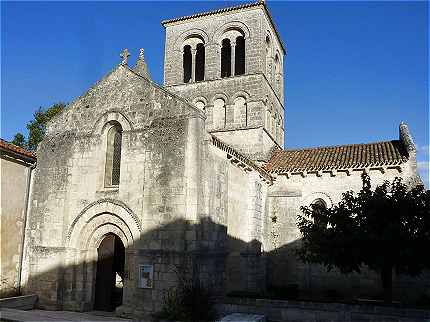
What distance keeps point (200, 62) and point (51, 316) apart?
16840mm

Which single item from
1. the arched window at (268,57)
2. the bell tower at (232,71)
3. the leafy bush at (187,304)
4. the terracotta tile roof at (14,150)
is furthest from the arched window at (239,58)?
the leafy bush at (187,304)

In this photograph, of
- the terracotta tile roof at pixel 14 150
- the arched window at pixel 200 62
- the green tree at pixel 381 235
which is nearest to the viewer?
the green tree at pixel 381 235

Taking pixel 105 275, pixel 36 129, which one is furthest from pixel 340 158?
pixel 36 129

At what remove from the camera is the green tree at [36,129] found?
29.6 meters

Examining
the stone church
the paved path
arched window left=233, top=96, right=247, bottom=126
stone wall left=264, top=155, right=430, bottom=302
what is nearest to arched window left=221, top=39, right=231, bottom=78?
arched window left=233, top=96, right=247, bottom=126

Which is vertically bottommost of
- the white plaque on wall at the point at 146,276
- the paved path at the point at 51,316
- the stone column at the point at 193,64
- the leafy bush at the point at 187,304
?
the paved path at the point at 51,316

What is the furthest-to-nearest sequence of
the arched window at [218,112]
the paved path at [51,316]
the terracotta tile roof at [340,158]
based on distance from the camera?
the arched window at [218,112], the terracotta tile roof at [340,158], the paved path at [51,316]

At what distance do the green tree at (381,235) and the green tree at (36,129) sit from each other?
23.9 metres

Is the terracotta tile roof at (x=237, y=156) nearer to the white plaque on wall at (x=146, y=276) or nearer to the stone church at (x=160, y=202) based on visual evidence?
the stone church at (x=160, y=202)

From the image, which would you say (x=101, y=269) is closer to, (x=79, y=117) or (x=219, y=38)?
(x=79, y=117)

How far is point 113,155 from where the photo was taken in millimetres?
→ 14016

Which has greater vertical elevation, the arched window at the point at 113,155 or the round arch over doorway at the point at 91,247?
the arched window at the point at 113,155

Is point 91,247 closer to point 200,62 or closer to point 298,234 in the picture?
point 298,234

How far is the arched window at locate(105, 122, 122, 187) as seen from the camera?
45.2 feet
